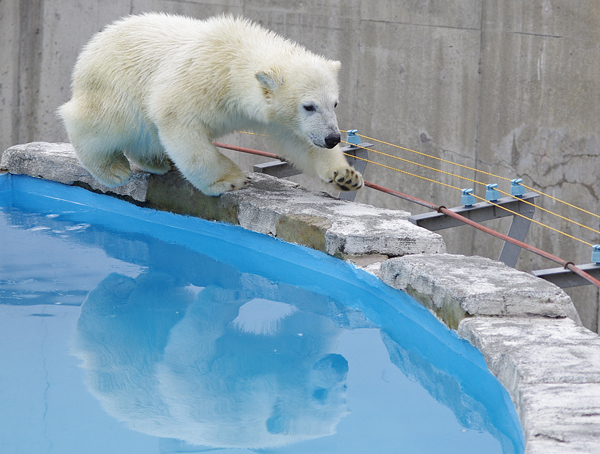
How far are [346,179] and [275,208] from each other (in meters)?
0.32

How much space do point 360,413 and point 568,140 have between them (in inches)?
181

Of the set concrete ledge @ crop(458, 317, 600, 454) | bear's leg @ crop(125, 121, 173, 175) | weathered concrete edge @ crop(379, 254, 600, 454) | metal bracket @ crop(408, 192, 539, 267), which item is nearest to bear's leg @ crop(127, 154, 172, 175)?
bear's leg @ crop(125, 121, 173, 175)

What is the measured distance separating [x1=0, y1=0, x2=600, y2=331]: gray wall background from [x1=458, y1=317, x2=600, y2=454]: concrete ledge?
4.18 m

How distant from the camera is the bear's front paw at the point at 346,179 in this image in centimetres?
301

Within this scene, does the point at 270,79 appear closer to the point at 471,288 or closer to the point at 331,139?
the point at 331,139

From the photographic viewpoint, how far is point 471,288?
2064 millimetres

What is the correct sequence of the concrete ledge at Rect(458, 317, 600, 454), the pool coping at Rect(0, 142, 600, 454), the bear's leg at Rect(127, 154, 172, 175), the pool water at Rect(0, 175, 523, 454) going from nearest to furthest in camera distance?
the concrete ledge at Rect(458, 317, 600, 454) < the pool coping at Rect(0, 142, 600, 454) < the pool water at Rect(0, 175, 523, 454) < the bear's leg at Rect(127, 154, 172, 175)

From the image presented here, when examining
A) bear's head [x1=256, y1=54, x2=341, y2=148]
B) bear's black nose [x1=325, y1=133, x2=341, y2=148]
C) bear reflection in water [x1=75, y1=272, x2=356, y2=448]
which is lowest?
bear reflection in water [x1=75, y1=272, x2=356, y2=448]

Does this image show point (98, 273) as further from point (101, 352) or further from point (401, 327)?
point (401, 327)

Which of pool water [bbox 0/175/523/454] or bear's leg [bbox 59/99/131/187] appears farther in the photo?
bear's leg [bbox 59/99/131/187]

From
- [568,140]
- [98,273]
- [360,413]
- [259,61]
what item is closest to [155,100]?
[259,61]

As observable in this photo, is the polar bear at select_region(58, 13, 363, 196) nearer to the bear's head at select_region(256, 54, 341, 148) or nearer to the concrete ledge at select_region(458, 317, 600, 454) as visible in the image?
the bear's head at select_region(256, 54, 341, 148)

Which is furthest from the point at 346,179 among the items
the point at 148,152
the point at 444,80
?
the point at 444,80

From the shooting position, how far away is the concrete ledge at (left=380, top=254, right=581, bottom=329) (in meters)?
2.01
